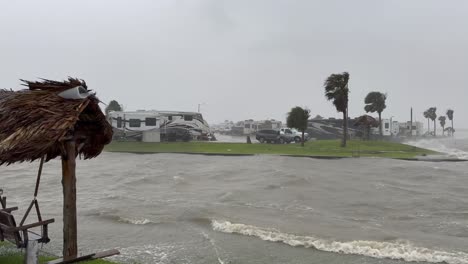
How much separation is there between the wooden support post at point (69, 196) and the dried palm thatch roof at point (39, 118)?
221 mm

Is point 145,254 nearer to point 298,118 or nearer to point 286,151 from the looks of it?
point 286,151

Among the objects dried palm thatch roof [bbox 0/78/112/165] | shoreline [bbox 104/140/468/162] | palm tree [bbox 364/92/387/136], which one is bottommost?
shoreline [bbox 104/140/468/162]

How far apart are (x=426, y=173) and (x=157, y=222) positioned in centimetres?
1801

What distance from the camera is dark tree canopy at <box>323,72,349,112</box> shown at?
48312mm

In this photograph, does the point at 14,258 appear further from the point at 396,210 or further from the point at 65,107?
the point at 396,210

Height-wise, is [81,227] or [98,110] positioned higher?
[98,110]

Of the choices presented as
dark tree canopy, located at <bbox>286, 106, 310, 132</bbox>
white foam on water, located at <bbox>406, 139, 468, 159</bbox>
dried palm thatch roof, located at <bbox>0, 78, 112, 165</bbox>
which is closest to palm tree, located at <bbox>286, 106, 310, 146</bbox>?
dark tree canopy, located at <bbox>286, 106, 310, 132</bbox>

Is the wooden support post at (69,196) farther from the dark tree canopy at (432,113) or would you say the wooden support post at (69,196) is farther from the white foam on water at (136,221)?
the dark tree canopy at (432,113)

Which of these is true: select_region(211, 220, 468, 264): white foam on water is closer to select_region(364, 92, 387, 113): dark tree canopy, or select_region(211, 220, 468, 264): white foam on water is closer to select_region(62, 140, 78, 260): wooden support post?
select_region(62, 140, 78, 260): wooden support post

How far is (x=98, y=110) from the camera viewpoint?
745 cm

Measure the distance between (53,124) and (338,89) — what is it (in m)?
44.7

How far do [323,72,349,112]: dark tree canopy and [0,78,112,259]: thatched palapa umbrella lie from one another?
43.1 m

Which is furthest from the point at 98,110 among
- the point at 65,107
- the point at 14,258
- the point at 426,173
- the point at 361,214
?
the point at 426,173

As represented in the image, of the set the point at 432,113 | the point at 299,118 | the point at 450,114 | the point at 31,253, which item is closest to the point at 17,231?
the point at 31,253
